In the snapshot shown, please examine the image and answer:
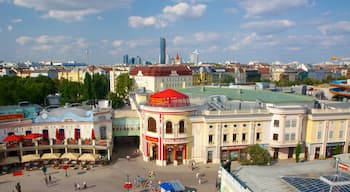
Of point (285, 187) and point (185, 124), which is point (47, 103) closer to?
point (185, 124)

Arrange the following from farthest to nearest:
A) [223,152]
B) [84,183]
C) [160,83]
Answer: [160,83], [223,152], [84,183]

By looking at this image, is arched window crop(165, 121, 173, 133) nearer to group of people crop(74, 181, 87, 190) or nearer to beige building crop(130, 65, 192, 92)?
group of people crop(74, 181, 87, 190)

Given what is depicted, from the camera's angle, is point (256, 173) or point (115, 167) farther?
point (115, 167)

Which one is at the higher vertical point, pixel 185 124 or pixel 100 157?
pixel 185 124

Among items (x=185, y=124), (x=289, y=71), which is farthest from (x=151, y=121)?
(x=289, y=71)

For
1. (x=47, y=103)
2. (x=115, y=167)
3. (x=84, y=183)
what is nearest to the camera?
(x=84, y=183)

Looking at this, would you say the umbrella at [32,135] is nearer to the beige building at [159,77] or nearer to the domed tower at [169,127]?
the domed tower at [169,127]

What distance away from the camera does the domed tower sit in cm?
3994

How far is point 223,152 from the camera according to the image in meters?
42.5

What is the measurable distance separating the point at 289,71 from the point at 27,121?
175 meters

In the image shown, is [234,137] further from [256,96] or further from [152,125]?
[256,96]

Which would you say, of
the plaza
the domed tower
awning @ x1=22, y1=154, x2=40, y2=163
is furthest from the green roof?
awning @ x1=22, y1=154, x2=40, y2=163

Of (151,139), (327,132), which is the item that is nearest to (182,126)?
(151,139)

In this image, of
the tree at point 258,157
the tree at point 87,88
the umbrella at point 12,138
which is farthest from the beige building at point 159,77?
the tree at point 258,157
